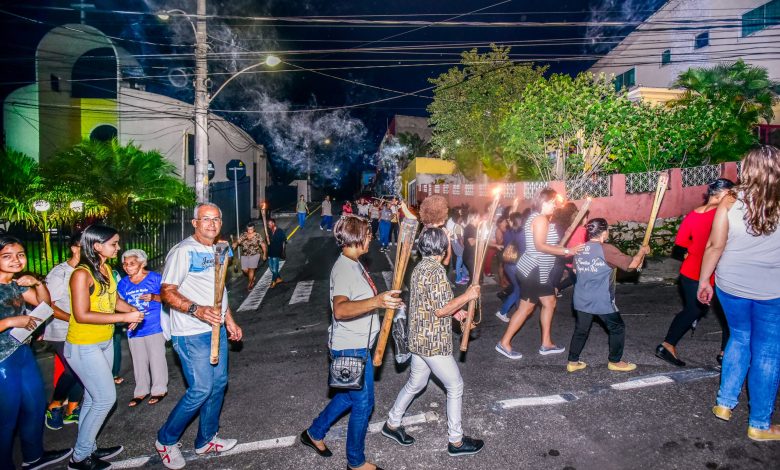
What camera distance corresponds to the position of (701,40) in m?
23.6

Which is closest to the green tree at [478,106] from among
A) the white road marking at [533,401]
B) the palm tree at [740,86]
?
the palm tree at [740,86]

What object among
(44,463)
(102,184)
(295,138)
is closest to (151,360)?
(44,463)

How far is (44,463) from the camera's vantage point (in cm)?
360

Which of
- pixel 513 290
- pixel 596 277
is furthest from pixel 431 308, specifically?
pixel 513 290

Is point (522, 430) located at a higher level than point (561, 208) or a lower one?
lower

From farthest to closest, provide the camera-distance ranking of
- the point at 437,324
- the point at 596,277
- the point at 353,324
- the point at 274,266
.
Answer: the point at 274,266
the point at 596,277
the point at 437,324
the point at 353,324

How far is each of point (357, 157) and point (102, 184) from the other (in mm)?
69943

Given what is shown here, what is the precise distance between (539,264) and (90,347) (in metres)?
4.55

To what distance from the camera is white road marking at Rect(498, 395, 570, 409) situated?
Result: 4363mm

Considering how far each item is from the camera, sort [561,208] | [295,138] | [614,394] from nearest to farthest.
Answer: [614,394] < [561,208] < [295,138]

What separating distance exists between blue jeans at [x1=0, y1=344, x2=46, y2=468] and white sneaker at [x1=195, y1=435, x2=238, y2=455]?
118 centimetres

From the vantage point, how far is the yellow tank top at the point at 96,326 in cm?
351

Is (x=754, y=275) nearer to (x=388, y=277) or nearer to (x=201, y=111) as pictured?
(x=388, y=277)

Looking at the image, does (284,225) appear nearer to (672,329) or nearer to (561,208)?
(561,208)
